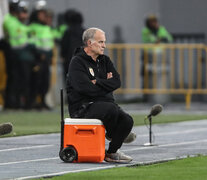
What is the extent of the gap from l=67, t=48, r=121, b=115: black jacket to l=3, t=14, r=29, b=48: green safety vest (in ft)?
32.2

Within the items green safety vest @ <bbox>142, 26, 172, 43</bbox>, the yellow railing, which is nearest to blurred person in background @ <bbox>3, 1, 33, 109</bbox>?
the yellow railing

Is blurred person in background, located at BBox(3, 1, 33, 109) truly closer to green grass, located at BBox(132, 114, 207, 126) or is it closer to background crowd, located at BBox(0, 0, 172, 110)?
background crowd, located at BBox(0, 0, 172, 110)

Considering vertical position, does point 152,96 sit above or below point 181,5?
below

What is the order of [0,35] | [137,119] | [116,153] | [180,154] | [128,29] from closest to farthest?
[116,153]
[180,154]
[137,119]
[0,35]
[128,29]

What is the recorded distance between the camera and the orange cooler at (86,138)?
33.6 feet

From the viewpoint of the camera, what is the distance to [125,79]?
2208 cm

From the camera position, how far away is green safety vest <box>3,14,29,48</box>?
66.7ft

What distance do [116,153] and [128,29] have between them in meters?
14.6

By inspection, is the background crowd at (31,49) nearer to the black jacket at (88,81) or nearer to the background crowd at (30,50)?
the background crowd at (30,50)

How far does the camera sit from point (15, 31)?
20391 millimetres

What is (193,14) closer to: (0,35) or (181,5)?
(181,5)

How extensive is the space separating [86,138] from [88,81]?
58 cm

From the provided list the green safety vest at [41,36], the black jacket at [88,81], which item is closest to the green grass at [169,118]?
the green safety vest at [41,36]

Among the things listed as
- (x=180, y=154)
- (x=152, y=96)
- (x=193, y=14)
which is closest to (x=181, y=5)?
(x=193, y=14)
